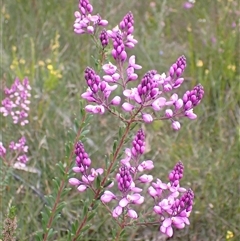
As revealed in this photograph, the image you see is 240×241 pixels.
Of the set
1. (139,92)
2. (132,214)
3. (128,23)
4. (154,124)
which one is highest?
(128,23)

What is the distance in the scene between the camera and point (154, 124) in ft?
9.86

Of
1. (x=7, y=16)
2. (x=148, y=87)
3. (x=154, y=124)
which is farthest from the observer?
(x=7, y=16)

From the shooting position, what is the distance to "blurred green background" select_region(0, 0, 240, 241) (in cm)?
245

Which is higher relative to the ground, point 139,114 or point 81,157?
point 139,114

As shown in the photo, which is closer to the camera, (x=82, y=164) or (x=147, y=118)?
(x=147, y=118)

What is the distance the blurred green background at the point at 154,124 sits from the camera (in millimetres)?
2445

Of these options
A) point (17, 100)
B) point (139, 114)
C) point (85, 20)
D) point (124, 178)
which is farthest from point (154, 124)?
point (124, 178)

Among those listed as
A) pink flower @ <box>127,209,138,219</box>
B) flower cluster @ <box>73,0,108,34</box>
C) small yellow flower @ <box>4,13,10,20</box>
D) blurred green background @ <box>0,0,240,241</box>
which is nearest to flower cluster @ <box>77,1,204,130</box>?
flower cluster @ <box>73,0,108,34</box>

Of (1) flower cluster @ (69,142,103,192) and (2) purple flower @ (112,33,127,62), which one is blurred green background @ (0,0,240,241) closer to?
(1) flower cluster @ (69,142,103,192)

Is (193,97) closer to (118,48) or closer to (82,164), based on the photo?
(118,48)

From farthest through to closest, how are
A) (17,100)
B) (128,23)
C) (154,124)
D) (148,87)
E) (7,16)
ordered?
(7,16) → (154,124) → (17,100) → (128,23) → (148,87)

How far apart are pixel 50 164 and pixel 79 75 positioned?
0.89m

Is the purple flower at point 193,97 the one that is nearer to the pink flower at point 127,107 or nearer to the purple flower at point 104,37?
the pink flower at point 127,107

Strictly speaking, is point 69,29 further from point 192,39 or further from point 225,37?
point 225,37
